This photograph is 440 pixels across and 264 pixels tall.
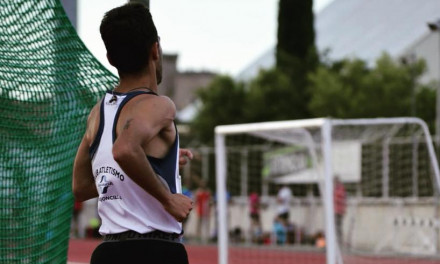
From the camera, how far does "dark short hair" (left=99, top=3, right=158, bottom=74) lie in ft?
11.0

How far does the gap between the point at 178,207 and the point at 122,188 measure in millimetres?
204

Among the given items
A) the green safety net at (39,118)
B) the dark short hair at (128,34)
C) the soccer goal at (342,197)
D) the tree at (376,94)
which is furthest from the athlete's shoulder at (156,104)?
the tree at (376,94)

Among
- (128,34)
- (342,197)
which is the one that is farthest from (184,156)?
(342,197)

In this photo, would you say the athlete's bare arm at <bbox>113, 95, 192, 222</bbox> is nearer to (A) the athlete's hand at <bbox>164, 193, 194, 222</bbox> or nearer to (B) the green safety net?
(A) the athlete's hand at <bbox>164, 193, 194, 222</bbox>

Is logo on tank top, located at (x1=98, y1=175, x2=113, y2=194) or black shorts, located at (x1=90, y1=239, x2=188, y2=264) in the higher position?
logo on tank top, located at (x1=98, y1=175, x2=113, y2=194)

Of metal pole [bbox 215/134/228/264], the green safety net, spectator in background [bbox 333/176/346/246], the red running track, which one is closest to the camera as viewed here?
the green safety net

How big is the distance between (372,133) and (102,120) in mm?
17519

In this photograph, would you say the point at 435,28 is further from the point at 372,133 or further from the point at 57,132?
the point at 57,132

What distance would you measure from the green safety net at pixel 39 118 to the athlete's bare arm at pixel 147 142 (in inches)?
58.8

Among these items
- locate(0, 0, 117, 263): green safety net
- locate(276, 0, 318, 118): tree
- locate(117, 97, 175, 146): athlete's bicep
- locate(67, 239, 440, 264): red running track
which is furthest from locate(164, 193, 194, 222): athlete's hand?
locate(276, 0, 318, 118): tree

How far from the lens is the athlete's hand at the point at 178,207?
336 centimetres

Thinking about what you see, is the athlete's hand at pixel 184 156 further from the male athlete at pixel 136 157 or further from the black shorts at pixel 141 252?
the black shorts at pixel 141 252

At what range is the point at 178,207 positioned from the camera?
133 inches

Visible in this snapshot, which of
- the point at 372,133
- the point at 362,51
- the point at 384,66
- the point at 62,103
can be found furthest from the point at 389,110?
the point at 62,103
